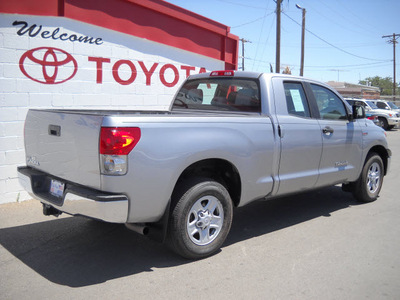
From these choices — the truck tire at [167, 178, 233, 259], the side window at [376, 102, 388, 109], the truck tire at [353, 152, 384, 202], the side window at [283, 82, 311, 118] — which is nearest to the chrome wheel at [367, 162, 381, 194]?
the truck tire at [353, 152, 384, 202]

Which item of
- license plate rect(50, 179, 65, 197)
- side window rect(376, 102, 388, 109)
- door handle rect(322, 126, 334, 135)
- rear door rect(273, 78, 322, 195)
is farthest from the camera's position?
side window rect(376, 102, 388, 109)

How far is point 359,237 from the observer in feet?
15.7

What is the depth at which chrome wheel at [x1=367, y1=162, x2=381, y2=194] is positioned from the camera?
6403 millimetres

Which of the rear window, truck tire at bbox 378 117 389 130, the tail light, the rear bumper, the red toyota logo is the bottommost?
the rear bumper

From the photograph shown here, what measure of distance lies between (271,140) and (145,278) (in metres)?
2.02

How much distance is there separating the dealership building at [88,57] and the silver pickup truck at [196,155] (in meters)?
1.93

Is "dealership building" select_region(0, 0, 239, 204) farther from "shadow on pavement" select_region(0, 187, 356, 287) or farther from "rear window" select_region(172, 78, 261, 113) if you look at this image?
"rear window" select_region(172, 78, 261, 113)

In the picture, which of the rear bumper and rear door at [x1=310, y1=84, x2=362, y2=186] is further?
rear door at [x1=310, y1=84, x2=362, y2=186]

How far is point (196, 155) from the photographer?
378cm

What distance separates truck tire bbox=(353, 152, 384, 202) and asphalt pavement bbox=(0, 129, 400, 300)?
0.56 m

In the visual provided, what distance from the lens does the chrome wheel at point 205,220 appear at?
3951 mm

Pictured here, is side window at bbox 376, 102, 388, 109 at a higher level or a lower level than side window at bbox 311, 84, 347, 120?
higher

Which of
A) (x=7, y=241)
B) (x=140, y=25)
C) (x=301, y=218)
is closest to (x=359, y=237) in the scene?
(x=301, y=218)

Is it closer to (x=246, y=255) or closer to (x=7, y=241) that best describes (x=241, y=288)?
(x=246, y=255)
